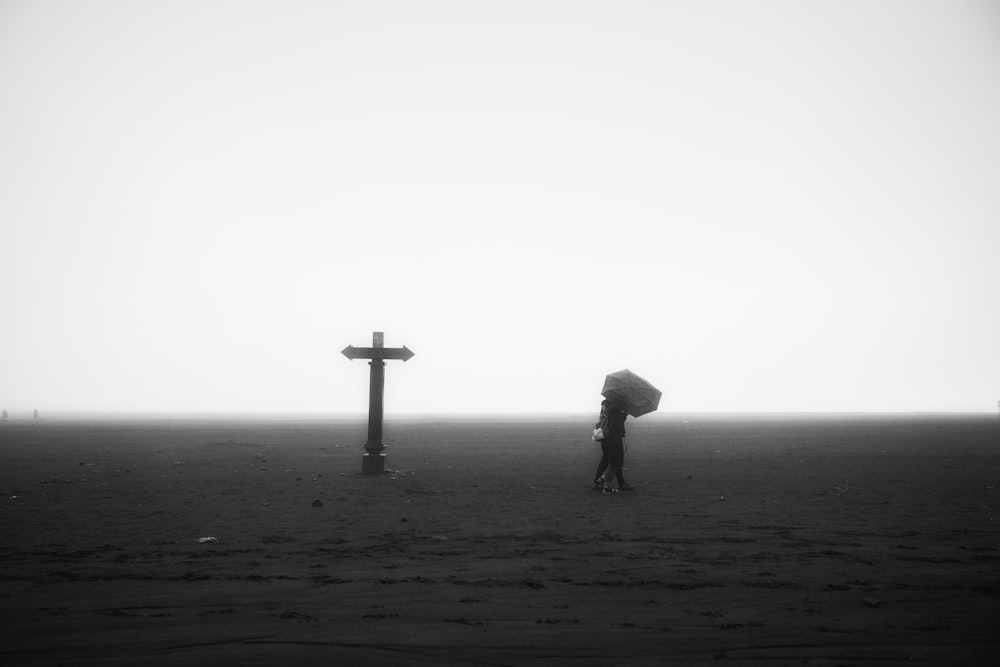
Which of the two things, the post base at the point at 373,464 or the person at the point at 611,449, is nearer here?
the person at the point at 611,449

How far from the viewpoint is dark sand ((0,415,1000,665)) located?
517cm

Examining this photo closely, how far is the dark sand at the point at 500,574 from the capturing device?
5172mm

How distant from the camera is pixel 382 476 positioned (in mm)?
18141

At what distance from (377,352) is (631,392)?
779 cm

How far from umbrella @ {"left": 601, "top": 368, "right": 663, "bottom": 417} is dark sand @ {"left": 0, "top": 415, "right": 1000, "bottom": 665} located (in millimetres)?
2010

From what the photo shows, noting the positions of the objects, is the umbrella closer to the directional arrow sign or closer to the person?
the person

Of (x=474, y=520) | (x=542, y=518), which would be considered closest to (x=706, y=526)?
(x=542, y=518)

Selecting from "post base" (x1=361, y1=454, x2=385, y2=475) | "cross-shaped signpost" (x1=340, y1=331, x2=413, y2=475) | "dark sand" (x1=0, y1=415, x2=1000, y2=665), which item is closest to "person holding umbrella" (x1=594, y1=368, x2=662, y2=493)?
"dark sand" (x1=0, y1=415, x2=1000, y2=665)

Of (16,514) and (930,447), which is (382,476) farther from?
(930,447)

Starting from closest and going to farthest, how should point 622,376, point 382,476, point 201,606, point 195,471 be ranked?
point 201,606, point 622,376, point 382,476, point 195,471

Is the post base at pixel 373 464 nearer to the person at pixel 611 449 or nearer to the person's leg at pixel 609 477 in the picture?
the person at pixel 611 449

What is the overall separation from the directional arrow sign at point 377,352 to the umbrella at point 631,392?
656 centimetres

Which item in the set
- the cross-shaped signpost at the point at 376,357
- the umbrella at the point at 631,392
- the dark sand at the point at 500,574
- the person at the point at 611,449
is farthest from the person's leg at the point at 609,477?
the cross-shaped signpost at the point at 376,357

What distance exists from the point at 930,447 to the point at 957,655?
2830 centimetres
